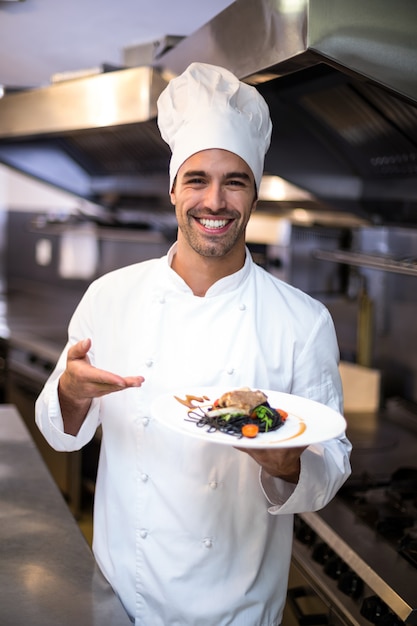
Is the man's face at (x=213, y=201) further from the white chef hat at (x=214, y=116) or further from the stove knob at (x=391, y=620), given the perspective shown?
the stove knob at (x=391, y=620)

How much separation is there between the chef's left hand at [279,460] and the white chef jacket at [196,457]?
7 centimetres

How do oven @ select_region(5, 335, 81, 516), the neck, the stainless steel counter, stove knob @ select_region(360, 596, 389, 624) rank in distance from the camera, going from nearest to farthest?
the stainless steel counter → the neck → stove knob @ select_region(360, 596, 389, 624) → oven @ select_region(5, 335, 81, 516)

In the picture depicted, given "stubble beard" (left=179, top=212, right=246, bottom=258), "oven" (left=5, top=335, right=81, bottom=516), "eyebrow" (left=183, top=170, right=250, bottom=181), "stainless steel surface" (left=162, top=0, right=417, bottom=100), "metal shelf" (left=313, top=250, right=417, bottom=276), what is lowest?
"oven" (left=5, top=335, right=81, bottom=516)

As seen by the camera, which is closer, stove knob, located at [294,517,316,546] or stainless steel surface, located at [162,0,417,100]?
stainless steel surface, located at [162,0,417,100]

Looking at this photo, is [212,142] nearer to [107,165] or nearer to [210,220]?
[210,220]

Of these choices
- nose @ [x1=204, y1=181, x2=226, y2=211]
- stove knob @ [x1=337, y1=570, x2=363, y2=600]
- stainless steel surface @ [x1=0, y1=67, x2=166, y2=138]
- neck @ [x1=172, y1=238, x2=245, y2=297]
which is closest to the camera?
nose @ [x1=204, y1=181, x2=226, y2=211]

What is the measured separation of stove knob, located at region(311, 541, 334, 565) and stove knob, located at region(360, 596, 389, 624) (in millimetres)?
236

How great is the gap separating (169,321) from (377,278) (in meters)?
1.78

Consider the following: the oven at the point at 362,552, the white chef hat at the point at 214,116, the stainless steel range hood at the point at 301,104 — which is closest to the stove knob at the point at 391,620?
the oven at the point at 362,552

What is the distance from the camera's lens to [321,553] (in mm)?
2092

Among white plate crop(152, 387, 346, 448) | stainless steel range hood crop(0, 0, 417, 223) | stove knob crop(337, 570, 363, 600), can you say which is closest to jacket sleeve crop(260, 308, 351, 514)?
white plate crop(152, 387, 346, 448)

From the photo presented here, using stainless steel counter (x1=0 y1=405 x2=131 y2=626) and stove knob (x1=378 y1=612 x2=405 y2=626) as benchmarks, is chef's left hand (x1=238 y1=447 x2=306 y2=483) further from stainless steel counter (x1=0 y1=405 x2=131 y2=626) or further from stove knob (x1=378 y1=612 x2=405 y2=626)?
stove knob (x1=378 y1=612 x2=405 y2=626)

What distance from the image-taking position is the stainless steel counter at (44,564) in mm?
1433

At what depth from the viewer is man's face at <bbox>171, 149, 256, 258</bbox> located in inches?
62.2
